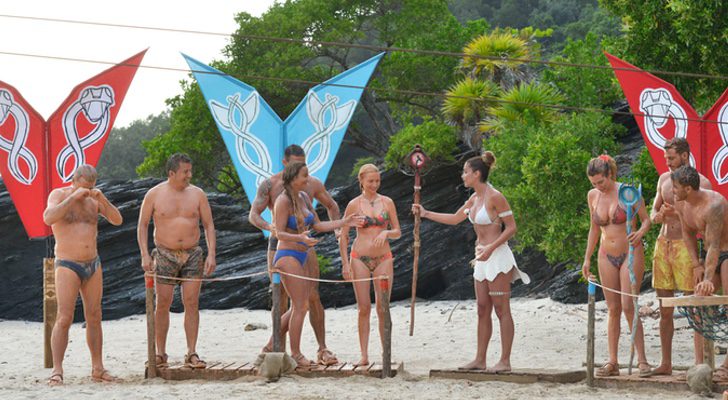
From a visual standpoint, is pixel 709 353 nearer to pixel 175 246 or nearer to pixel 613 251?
pixel 613 251

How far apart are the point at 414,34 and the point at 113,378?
73.6ft

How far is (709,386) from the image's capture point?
6746mm

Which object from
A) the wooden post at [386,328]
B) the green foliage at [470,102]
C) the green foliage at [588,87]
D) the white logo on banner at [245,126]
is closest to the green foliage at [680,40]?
the white logo on banner at [245,126]

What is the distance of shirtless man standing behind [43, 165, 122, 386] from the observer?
775cm

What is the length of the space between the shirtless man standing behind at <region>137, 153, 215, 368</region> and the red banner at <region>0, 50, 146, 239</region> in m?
2.12

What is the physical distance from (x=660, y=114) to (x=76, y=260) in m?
6.01

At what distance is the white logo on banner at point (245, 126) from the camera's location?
33.3ft

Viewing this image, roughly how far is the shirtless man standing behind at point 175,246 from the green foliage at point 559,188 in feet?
18.4

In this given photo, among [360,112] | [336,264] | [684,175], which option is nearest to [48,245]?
[684,175]

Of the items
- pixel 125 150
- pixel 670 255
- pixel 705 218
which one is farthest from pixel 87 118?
pixel 125 150

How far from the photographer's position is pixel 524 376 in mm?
7484

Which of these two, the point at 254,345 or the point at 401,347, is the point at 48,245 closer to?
the point at 254,345

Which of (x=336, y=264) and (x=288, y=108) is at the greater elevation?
(x=288, y=108)

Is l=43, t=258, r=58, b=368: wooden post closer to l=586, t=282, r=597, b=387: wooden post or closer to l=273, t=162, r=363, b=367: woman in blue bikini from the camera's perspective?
l=273, t=162, r=363, b=367: woman in blue bikini
